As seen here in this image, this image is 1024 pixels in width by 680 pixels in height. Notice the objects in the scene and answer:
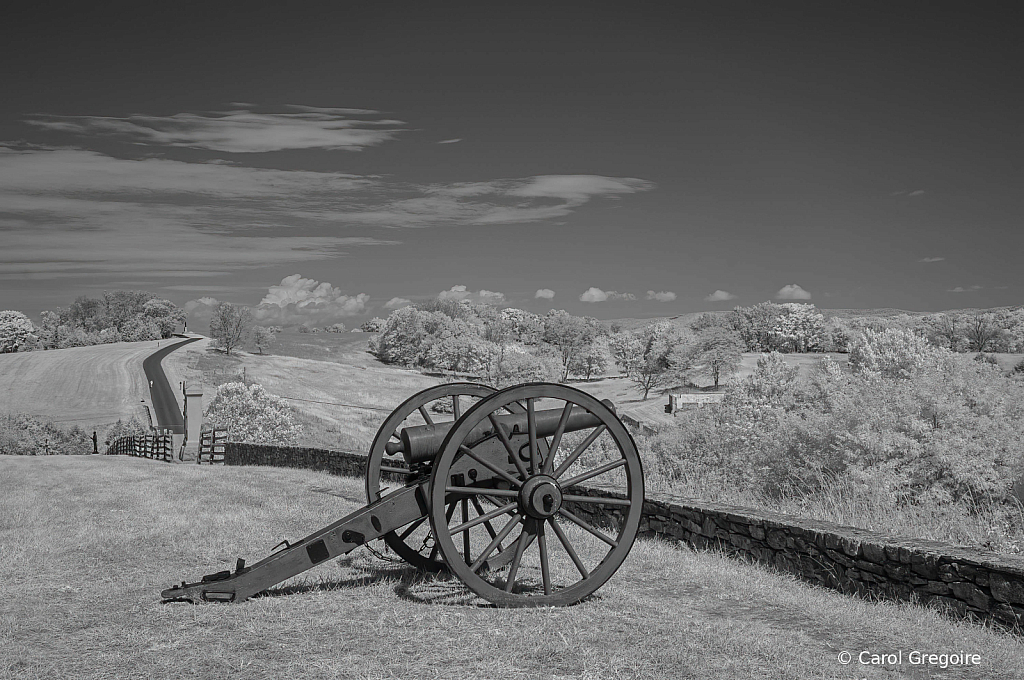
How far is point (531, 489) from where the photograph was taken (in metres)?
5.83

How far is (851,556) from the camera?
6.48 m

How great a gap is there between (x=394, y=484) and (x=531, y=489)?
9.15 m

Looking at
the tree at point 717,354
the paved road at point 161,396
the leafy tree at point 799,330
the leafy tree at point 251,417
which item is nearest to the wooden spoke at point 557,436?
the leafy tree at point 251,417

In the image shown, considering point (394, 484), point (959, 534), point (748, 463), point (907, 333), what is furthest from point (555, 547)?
point (907, 333)

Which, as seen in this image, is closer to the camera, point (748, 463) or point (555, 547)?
point (555, 547)

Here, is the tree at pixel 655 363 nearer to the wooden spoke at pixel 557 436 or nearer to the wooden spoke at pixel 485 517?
the wooden spoke at pixel 557 436

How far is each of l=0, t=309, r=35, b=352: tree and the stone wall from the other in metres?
121

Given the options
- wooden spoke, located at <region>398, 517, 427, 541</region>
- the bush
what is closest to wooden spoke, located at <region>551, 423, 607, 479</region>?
wooden spoke, located at <region>398, 517, 427, 541</region>

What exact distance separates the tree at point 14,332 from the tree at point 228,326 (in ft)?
109

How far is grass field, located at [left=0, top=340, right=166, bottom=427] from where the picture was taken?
58.1 meters

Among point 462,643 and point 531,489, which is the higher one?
point 531,489

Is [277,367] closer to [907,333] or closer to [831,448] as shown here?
[907,333]

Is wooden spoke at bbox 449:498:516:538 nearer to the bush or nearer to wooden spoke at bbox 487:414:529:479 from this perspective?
wooden spoke at bbox 487:414:529:479

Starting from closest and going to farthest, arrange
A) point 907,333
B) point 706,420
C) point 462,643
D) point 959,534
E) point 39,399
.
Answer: point 462,643
point 959,534
point 706,420
point 907,333
point 39,399
